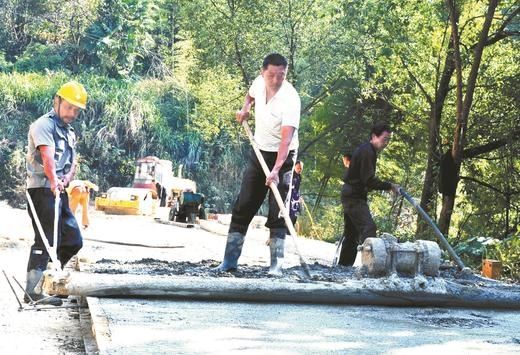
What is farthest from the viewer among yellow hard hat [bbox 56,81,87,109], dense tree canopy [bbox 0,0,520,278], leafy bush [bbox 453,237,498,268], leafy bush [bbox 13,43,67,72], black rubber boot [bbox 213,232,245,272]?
leafy bush [bbox 13,43,67,72]

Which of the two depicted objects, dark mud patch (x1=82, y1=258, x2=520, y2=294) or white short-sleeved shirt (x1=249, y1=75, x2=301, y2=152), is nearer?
dark mud patch (x1=82, y1=258, x2=520, y2=294)

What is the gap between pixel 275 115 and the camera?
9.04 m

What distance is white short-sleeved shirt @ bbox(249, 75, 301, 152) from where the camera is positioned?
8.95 metres

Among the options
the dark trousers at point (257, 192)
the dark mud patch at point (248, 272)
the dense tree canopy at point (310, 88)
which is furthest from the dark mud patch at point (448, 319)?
the dense tree canopy at point (310, 88)

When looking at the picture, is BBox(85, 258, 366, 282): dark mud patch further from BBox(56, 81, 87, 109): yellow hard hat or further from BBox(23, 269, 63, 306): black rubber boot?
BBox(56, 81, 87, 109): yellow hard hat

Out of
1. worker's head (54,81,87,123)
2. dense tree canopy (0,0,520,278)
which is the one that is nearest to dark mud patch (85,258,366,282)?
worker's head (54,81,87,123)

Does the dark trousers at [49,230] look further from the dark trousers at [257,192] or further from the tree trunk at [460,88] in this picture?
the tree trunk at [460,88]

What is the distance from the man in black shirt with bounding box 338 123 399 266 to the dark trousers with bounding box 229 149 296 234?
179cm

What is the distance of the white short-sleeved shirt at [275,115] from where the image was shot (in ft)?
29.3

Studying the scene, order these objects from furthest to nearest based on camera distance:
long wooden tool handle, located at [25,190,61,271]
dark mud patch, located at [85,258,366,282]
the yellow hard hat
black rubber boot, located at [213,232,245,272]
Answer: black rubber boot, located at [213,232,245,272] → dark mud patch, located at [85,258,366,282] → the yellow hard hat → long wooden tool handle, located at [25,190,61,271]

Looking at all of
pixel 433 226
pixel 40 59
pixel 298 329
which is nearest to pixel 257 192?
pixel 433 226

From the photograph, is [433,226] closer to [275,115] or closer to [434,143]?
[275,115]

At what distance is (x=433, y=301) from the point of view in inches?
301

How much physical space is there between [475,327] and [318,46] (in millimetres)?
27661
